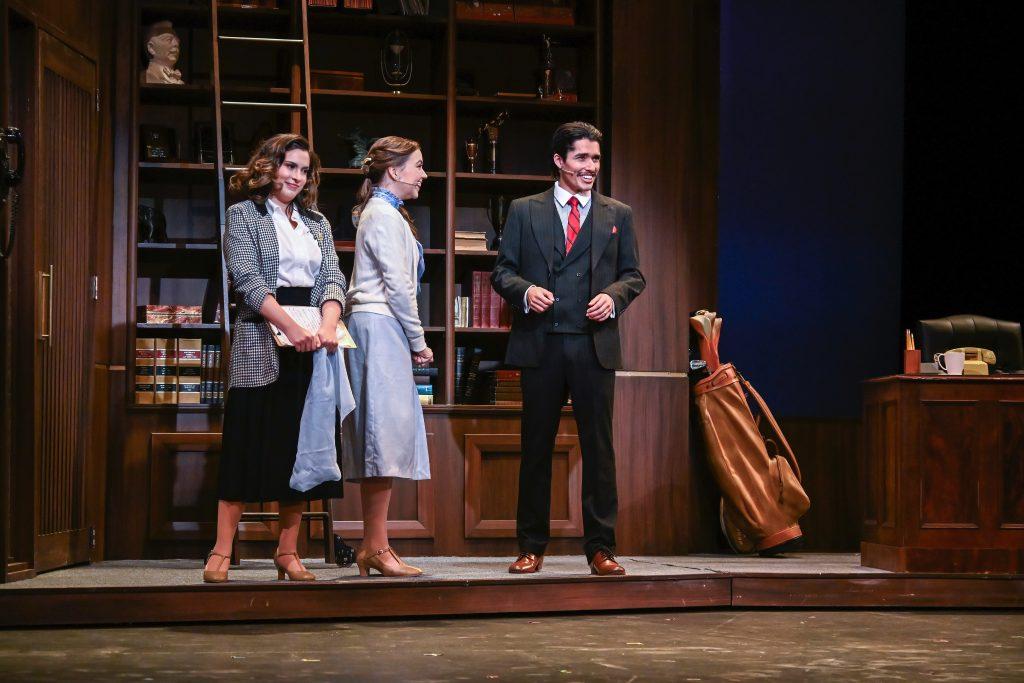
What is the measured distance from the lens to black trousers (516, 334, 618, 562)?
16.0 ft

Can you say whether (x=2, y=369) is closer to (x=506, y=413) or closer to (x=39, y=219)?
(x=39, y=219)

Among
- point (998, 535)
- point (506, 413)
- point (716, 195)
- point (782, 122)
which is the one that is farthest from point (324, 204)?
point (998, 535)

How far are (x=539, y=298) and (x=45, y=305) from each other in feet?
6.48

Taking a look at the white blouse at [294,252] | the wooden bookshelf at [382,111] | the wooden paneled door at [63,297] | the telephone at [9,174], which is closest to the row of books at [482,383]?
the wooden bookshelf at [382,111]

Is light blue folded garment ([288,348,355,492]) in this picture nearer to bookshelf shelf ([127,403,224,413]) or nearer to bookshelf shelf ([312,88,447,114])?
bookshelf shelf ([127,403,224,413])

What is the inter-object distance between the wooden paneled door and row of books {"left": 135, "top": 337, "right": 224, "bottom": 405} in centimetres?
29

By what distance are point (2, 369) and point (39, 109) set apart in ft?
3.61

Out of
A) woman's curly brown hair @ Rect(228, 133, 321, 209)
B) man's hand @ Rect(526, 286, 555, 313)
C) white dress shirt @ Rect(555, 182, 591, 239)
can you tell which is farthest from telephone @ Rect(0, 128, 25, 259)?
white dress shirt @ Rect(555, 182, 591, 239)

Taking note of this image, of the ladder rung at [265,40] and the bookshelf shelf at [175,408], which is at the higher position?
the ladder rung at [265,40]

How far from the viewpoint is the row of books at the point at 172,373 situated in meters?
5.97

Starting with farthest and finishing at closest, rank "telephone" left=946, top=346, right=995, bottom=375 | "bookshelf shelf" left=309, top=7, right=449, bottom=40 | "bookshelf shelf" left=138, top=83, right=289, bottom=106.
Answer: "bookshelf shelf" left=309, top=7, right=449, bottom=40 < "bookshelf shelf" left=138, top=83, right=289, bottom=106 < "telephone" left=946, top=346, right=995, bottom=375

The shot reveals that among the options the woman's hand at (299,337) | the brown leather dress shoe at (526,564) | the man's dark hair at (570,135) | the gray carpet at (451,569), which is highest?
the man's dark hair at (570,135)

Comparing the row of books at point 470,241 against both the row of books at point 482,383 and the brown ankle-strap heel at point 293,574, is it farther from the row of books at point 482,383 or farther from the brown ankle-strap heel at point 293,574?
the brown ankle-strap heel at point 293,574

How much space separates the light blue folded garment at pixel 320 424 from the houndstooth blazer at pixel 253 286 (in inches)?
5.8
